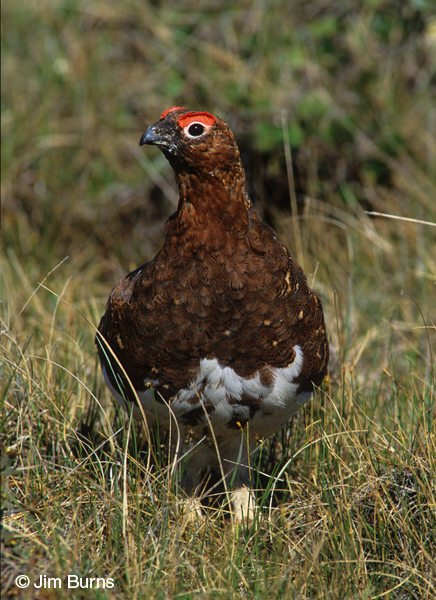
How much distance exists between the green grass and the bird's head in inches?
44.4

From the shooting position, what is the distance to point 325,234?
4.87m

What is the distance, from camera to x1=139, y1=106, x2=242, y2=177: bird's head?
2.25 m

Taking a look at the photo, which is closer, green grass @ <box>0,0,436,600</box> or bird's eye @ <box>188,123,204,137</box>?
bird's eye @ <box>188,123,204,137</box>

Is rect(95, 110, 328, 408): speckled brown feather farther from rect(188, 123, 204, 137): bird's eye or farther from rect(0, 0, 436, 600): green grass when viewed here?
rect(0, 0, 436, 600): green grass

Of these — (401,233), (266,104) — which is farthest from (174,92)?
(401,233)

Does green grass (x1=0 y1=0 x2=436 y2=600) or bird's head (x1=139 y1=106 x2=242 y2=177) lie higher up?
bird's head (x1=139 y1=106 x2=242 y2=177)

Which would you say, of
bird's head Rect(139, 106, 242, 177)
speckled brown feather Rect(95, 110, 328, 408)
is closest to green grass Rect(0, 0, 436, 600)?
speckled brown feather Rect(95, 110, 328, 408)

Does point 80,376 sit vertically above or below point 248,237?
below

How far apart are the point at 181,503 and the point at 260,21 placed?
494 cm

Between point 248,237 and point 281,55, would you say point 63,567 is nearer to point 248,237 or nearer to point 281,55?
point 248,237

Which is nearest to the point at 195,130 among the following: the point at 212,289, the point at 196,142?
the point at 196,142

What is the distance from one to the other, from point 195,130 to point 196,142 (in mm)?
50

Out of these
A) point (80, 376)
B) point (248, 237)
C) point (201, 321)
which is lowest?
point (80, 376)

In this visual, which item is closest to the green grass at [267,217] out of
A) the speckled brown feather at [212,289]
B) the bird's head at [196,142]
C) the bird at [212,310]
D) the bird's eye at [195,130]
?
the bird at [212,310]
